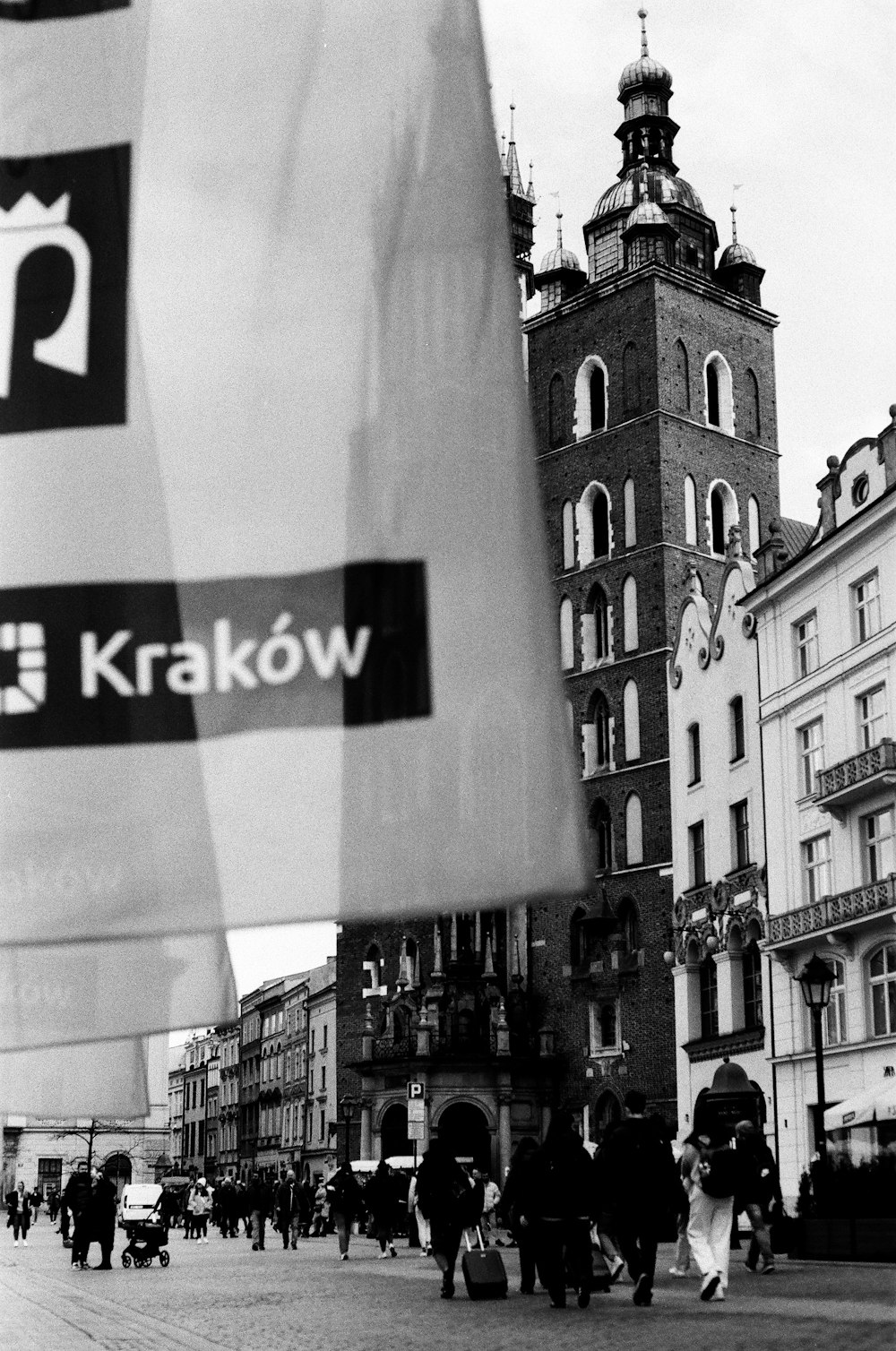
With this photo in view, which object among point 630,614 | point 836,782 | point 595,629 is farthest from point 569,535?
point 836,782

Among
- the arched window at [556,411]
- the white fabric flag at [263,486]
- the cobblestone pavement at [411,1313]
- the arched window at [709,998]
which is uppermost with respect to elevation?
the arched window at [556,411]

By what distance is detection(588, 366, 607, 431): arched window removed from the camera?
64812 mm

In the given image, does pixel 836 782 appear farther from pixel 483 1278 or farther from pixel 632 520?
pixel 632 520

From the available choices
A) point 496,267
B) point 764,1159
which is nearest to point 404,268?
point 496,267

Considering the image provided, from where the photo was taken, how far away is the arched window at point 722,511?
2502 inches

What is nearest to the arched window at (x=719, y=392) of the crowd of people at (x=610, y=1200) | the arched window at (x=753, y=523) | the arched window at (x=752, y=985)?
the arched window at (x=753, y=523)

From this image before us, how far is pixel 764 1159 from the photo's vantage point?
75.3 feet

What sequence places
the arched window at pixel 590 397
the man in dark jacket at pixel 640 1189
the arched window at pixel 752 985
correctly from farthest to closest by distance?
the arched window at pixel 590 397, the arched window at pixel 752 985, the man in dark jacket at pixel 640 1189

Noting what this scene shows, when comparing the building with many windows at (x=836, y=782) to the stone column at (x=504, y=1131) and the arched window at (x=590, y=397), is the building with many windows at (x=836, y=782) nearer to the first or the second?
the stone column at (x=504, y=1131)

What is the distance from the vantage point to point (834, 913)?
36750 millimetres

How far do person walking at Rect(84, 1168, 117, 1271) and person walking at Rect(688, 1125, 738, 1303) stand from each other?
13.3 meters

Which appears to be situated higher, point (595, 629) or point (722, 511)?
point (722, 511)

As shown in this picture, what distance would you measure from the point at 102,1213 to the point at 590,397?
42512 mm

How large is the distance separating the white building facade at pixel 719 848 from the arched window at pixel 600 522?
14.8m
